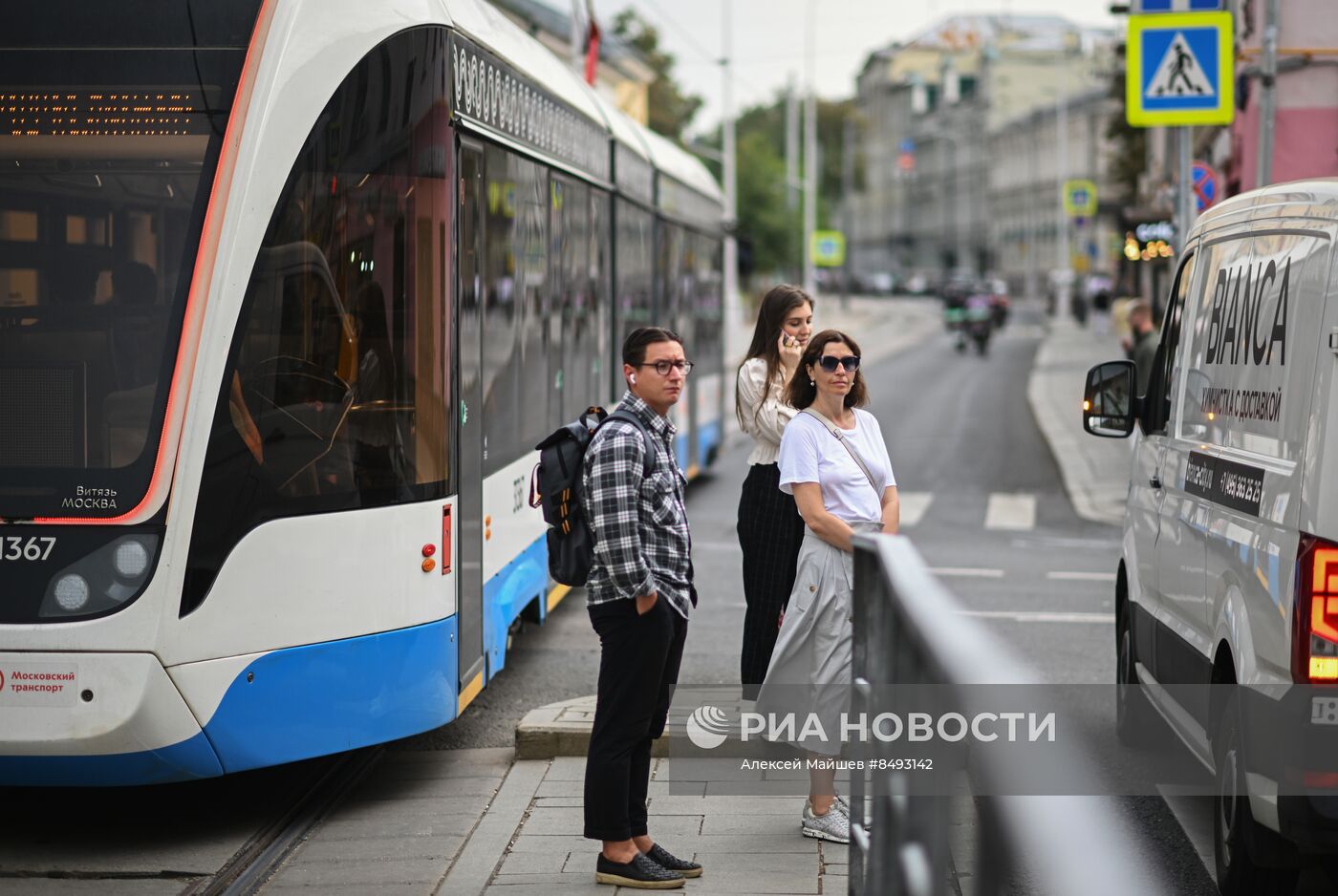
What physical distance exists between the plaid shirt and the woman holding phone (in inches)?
28.9

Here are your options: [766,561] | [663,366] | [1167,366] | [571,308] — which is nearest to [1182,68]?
[571,308]

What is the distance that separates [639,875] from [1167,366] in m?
3.14

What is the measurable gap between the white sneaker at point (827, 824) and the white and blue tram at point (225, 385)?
4.67ft

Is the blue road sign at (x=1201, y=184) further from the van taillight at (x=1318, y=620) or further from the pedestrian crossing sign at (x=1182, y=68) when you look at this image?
the van taillight at (x=1318, y=620)

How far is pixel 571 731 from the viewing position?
24.5 ft

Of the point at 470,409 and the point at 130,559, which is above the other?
the point at 470,409

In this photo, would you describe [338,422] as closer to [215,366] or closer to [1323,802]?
[215,366]

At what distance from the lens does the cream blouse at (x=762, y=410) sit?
6539 millimetres

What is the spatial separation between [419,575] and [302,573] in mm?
529

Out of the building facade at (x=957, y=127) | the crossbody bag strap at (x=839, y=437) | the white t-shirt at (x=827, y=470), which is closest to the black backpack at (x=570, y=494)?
the white t-shirt at (x=827, y=470)

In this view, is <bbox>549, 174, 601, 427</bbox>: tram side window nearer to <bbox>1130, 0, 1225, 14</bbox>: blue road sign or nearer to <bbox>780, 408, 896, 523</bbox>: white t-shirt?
<bbox>780, 408, 896, 523</bbox>: white t-shirt

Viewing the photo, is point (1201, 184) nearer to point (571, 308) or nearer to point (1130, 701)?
point (571, 308)

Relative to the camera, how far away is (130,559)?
593cm

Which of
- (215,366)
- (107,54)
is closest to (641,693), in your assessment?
(215,366)
